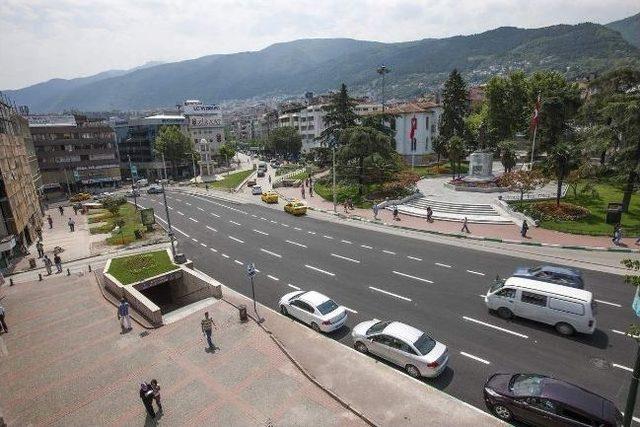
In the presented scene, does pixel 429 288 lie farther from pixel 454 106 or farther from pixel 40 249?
pixel 454 106

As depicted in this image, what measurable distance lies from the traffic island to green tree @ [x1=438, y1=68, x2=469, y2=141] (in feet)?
177

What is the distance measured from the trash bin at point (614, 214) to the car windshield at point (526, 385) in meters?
25.2

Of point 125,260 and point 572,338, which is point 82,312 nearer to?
point 125,260

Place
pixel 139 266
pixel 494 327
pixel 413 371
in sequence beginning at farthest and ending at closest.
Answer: pixel 139 266
pixel 494 327
pixel 413 371

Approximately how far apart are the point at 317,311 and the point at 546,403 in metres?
9.55

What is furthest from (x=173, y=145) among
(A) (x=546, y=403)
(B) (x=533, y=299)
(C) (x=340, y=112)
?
(A) (x=546, y=403)

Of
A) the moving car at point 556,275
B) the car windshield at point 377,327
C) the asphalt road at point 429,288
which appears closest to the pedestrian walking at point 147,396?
the asphalt road at point 429,288

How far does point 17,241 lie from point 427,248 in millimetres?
36332

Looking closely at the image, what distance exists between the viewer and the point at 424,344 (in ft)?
47.5

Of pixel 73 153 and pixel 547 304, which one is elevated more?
pixel 73 153

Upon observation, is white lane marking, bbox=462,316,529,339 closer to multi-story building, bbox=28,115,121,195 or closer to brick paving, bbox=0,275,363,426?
brick paving, bbox=0,275,363,426

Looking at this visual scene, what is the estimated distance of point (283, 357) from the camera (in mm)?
15711

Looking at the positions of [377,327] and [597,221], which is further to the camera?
[597,221]

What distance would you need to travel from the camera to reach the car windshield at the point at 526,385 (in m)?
11.6
